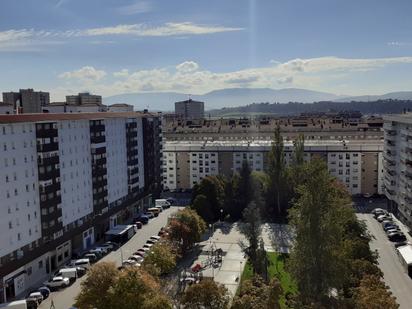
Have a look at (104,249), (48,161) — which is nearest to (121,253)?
(104,249)

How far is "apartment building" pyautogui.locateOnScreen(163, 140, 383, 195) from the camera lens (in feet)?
248

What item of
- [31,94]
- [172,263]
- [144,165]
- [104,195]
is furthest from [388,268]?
[31,94]

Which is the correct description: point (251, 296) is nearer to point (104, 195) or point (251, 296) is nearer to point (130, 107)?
point (104, 195)

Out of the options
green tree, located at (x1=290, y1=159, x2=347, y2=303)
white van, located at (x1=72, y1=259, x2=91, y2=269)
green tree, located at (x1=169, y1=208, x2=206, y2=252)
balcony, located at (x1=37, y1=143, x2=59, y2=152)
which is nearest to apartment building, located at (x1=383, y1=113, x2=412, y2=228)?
green tree, located at (x1=290, y1=159, x2=347, y2=303)

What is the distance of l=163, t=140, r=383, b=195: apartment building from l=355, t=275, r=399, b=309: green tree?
140 ft

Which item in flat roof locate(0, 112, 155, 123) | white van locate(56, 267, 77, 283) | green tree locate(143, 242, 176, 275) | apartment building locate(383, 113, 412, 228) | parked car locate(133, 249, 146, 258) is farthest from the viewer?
apartment building locate(383, 113, 412, 228)

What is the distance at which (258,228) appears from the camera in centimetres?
4391

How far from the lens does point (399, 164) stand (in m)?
57.2

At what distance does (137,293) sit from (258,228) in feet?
63.7

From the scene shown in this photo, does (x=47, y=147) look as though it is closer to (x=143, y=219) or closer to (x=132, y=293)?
(x=132, y=293)

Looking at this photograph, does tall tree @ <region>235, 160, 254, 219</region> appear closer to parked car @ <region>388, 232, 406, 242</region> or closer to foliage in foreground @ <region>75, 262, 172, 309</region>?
parked car @ <region>388, 232, 406, 242</region>

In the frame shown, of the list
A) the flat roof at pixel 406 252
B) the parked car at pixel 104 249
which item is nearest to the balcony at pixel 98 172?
the parked car at pixel 104 249

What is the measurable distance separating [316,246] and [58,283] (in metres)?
22.7

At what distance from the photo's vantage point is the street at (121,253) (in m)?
37.9
